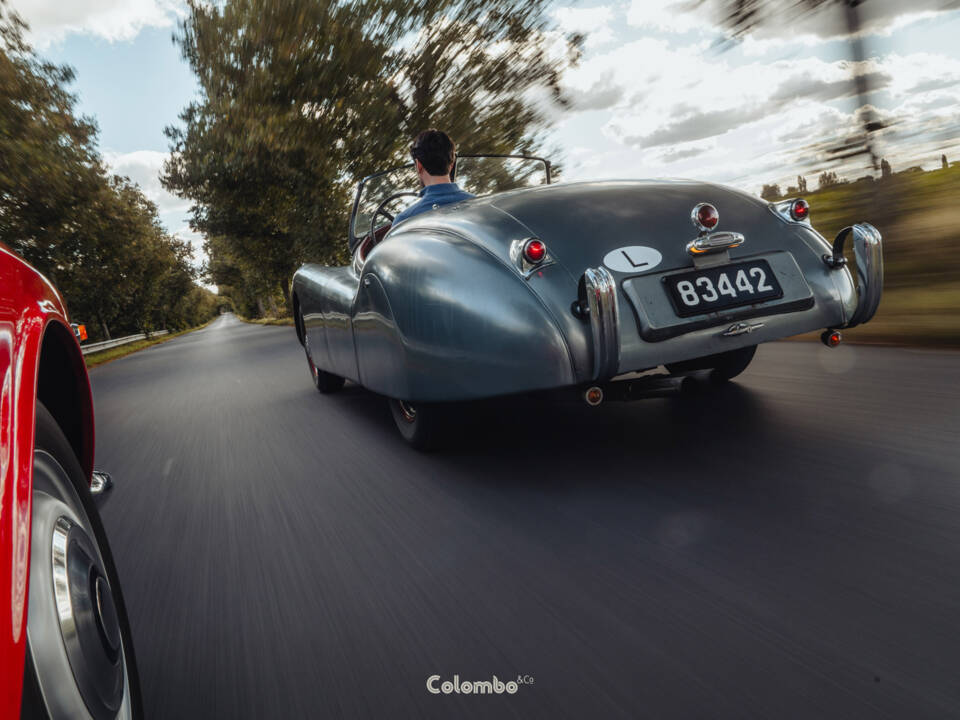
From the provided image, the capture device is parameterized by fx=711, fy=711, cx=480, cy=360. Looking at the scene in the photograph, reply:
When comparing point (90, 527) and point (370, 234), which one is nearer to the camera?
point (90, 527)

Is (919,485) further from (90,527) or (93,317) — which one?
(93,317)

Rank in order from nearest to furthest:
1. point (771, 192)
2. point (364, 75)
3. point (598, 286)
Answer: point (598, 286) → point (771, 192) → point (364, 75)

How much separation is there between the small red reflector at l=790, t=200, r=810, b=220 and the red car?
2762 millimetres

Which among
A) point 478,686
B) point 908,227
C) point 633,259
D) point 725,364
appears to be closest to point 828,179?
point 908,227

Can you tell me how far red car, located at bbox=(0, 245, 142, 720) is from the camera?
3.09ft

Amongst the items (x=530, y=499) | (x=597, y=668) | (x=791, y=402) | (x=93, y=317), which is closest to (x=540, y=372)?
(x=530, y=499)

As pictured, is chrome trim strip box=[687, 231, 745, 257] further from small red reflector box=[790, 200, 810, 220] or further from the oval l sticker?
small red reflector box=[790, 200, 810, 220]

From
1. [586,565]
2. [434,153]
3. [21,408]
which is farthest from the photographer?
[434,153]

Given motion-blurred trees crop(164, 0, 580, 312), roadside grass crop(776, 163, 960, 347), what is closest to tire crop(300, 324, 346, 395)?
roadside grass crop(776, 163, 960, 347)

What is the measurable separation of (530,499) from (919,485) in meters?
1.33

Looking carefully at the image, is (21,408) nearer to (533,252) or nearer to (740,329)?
(533,252)

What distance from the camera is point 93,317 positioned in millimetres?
42094

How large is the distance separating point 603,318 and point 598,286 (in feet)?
0.37

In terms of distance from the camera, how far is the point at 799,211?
119 inches
